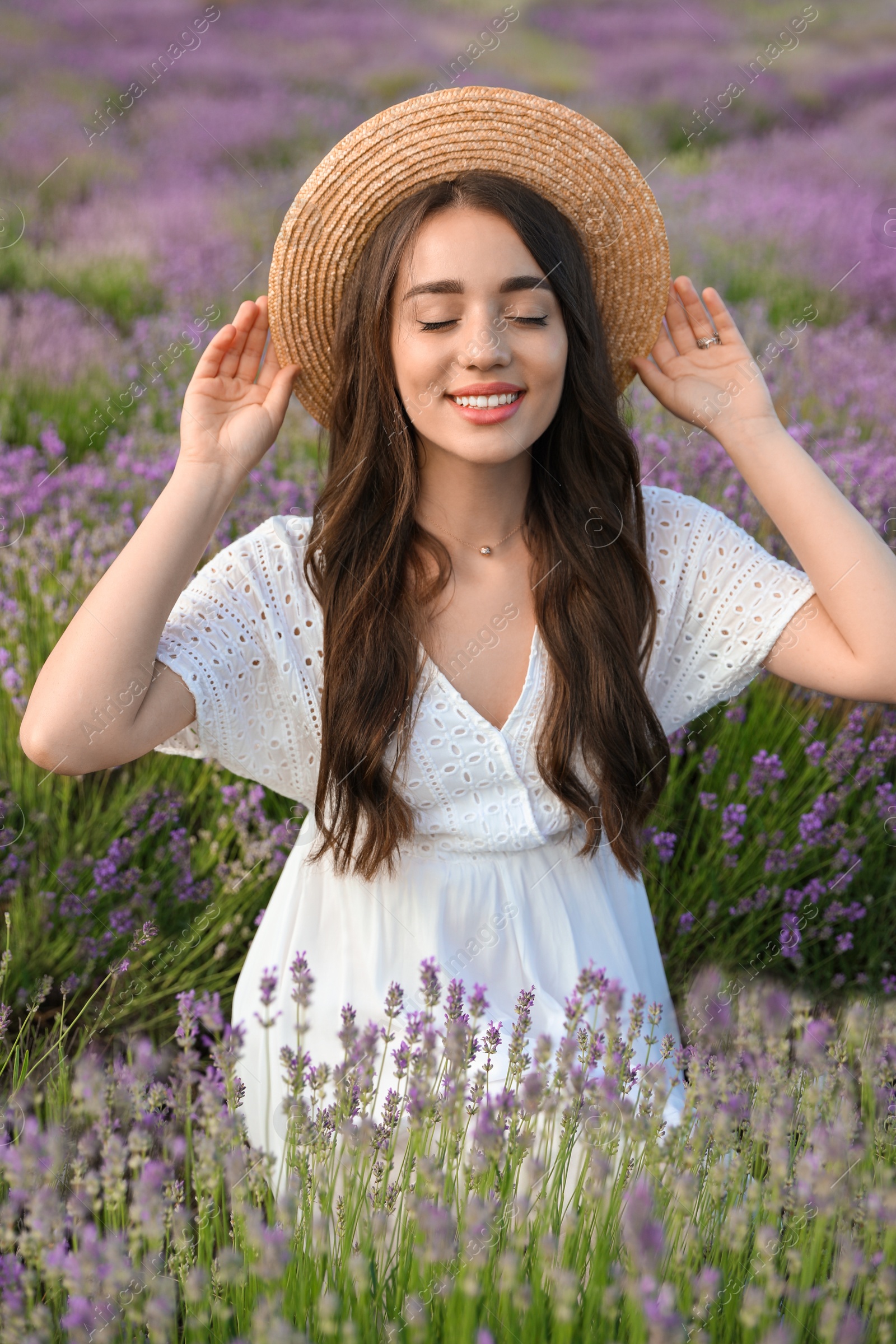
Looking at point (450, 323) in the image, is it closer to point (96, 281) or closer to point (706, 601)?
point (706, 601)

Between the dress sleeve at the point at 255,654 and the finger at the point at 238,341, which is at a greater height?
the finger at the point at 238,341

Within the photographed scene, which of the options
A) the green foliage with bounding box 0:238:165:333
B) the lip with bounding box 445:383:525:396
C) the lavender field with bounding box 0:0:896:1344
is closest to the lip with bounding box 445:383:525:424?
the lip with bounding box 445:383:525:396

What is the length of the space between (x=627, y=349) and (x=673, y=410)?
7.1 inches

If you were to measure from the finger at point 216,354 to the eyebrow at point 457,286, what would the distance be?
293 mm

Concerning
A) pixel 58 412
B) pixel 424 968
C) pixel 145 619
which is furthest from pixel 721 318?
pixel 58 412

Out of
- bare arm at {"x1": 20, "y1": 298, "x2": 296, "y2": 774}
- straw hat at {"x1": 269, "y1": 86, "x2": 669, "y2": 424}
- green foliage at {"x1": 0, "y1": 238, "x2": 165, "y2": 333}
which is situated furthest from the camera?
green foliage at {"x1": 0, "y1": 238, "x2": 165, "y2": 333}

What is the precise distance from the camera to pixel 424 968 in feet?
3.57

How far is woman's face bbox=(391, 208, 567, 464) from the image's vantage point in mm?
Result: 1550

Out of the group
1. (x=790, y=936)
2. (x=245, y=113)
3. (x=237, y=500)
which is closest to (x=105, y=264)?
(x=245, y=113)

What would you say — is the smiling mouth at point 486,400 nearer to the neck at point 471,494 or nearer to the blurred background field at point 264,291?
the neck at point 471,494

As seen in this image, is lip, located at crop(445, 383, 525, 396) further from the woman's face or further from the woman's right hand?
the woman's right hand

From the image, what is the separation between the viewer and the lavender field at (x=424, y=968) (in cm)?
88

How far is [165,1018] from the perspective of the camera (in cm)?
212

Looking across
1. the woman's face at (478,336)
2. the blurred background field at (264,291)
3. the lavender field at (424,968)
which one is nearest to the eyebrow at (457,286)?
the woman's face at (478,336)
